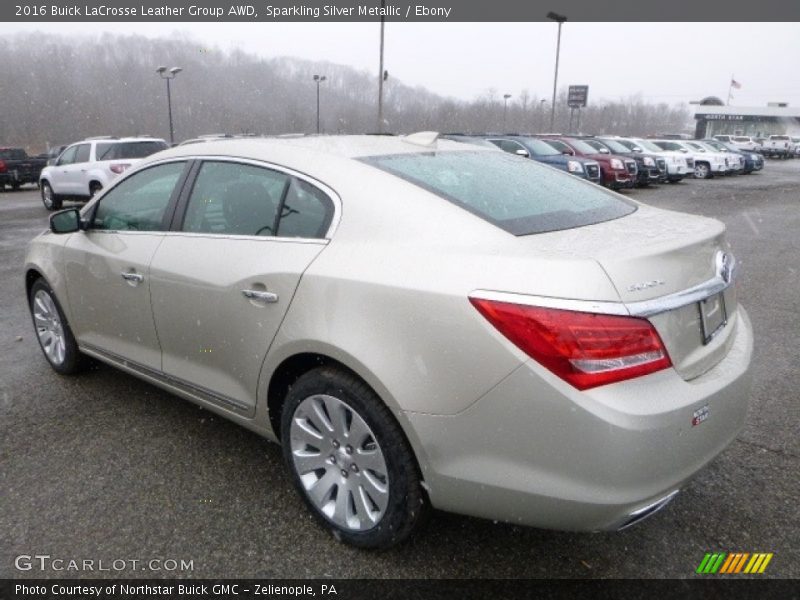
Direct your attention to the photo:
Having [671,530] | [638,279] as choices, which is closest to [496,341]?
[638,279]

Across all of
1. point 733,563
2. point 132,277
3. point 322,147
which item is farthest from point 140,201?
point 733,563

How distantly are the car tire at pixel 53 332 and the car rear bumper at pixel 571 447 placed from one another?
9.61 ft

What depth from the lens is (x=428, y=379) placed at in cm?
208

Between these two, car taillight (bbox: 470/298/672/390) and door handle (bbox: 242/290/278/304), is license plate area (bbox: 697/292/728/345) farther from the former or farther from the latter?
door handle (bbox: 242/290/278/304)

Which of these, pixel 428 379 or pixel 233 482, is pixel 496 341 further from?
pixel 233 482

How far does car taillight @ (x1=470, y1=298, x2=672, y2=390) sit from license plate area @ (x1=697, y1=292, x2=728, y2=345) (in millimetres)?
388

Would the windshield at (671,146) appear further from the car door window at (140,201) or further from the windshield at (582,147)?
the car door window at (140,201)

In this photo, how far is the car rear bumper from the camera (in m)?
1.89

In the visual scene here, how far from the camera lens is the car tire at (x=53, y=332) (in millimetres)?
4082

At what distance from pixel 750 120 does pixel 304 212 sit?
9539cm

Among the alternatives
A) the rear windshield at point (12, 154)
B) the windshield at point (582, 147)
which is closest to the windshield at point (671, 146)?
the windshield at point (582, 147)

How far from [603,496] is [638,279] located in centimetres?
68

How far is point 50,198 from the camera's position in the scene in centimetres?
1633

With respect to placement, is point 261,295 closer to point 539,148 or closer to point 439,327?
point 439,327
